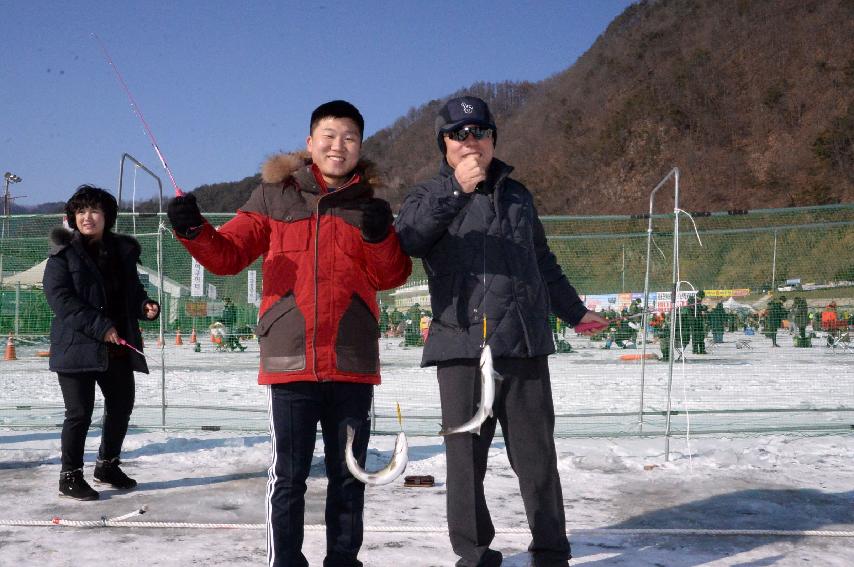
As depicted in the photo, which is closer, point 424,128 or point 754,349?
point 754,349

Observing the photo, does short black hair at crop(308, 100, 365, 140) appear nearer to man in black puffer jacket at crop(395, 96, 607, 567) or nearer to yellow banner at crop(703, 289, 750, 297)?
man in black puffer jacket at crop(395, 96, 607, 567)

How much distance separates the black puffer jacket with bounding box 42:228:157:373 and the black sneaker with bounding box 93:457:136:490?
0.58 meters

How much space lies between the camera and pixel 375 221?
8.55 feet

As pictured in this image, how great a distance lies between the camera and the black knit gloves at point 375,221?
2.61 metres

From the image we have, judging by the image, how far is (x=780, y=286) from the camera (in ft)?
41.0

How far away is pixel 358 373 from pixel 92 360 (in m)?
2.23

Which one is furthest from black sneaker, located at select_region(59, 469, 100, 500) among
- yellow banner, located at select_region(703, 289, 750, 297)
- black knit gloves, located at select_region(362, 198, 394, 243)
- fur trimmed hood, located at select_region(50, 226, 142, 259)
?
yellow banner, located at select_region(703, 289, 750, 297)

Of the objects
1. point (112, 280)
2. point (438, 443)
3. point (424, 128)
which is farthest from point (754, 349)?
point (424, 128)

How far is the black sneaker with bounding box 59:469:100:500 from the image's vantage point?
13.7ft

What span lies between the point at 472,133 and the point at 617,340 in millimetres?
14000

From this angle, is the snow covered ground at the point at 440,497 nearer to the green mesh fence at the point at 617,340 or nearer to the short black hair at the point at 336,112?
the green mesh fence at the point at 617,340

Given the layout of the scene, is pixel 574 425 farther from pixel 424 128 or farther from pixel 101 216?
pixel 424 128

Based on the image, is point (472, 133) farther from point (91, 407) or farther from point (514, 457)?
point (91, 407)

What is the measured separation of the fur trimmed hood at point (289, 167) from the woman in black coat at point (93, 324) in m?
1.94
